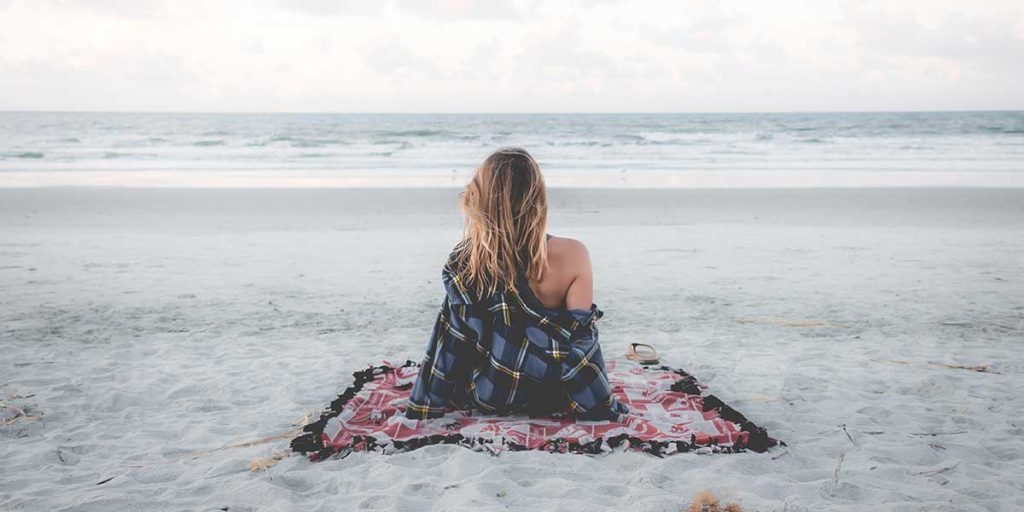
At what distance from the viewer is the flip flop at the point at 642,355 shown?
4746 mm

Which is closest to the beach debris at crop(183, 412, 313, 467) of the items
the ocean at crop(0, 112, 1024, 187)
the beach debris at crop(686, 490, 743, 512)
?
the beach debris at crop(686, 490, 743, 512)

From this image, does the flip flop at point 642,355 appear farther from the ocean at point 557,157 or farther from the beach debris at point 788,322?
the ocean at point 557,157

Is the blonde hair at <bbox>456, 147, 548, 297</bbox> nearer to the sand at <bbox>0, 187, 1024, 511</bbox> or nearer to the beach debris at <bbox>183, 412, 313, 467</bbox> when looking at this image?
the sand at <bbox>0, 187, 1024, 511</bbox>

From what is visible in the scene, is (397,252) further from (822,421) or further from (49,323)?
(822,421)

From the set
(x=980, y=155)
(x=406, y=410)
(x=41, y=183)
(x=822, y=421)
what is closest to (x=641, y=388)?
(x=822, y=421)

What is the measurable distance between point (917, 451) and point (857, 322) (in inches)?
107

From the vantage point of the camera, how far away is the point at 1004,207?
12453 millimetres

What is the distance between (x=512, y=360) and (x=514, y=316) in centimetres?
22

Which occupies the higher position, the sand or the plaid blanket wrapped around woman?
the plaid blanket wrapped around woman

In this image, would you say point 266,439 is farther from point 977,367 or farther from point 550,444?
point 977,367

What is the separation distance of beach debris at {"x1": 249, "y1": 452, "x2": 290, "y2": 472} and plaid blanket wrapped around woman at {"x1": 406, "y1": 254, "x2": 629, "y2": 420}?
2.18 ft

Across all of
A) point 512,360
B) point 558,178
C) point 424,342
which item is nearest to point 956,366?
point 512,360

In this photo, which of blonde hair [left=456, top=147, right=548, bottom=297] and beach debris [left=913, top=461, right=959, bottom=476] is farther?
blonde hair [left=456, top=147, right=548, bottom=297]

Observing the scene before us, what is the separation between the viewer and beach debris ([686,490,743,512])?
9.14 feet
